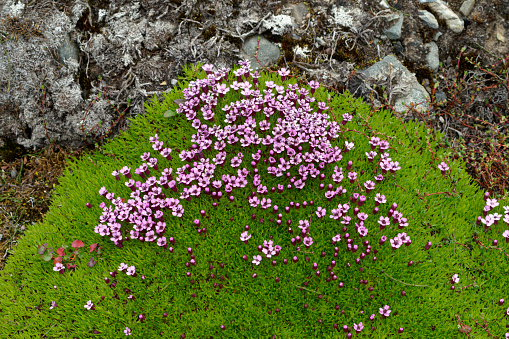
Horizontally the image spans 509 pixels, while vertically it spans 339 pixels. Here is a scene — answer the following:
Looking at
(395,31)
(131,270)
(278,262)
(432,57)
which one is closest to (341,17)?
(395,31)

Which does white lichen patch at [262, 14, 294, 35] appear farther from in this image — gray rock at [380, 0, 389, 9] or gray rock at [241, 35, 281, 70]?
gray rock at [380, 0, 389, 9]

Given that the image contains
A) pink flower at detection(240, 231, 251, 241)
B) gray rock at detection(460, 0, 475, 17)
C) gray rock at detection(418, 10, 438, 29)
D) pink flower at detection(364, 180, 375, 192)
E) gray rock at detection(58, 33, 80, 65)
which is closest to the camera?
pink flower at detection(240, 231, 251, 241)

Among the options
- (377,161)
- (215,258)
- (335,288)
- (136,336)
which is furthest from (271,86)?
(136,336)

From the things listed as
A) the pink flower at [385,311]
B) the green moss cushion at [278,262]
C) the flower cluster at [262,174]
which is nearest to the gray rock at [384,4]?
the flower cluster at [262,174]

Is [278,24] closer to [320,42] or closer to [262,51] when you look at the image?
[262,51]

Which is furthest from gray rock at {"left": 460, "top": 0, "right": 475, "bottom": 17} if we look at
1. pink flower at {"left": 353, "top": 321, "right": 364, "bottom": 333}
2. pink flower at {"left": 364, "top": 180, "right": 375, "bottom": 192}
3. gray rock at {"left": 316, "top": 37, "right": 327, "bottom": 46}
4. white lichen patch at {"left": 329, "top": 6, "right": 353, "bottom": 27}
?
pink flower at {"left": 353, "top": 321, "right": 364, "bottom": 333}

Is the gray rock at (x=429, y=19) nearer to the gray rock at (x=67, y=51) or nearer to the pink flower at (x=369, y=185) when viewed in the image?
the pink flower at (x=369, y=185)

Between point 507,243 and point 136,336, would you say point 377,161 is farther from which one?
point 136,336
